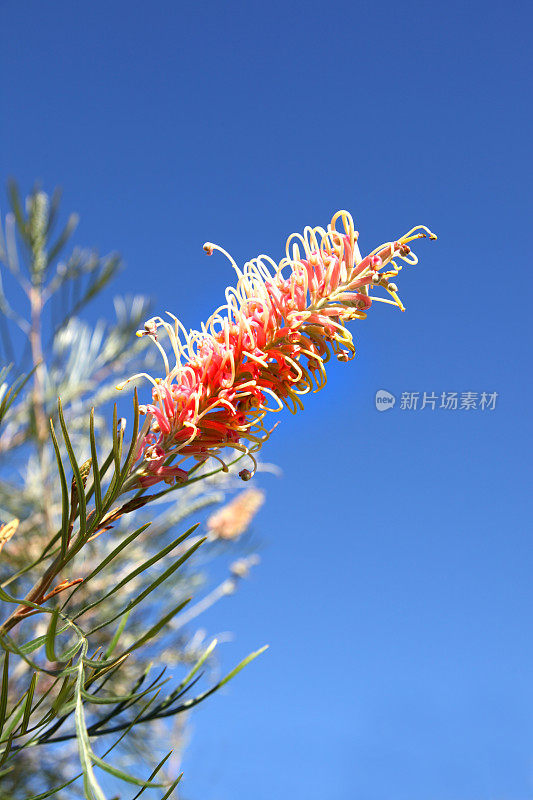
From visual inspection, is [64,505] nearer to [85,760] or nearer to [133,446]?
[133,446]

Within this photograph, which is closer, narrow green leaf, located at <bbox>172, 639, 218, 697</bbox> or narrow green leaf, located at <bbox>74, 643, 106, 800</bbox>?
narrow green leaf, located at <bbox>74, 643, 106, 800</bbox>

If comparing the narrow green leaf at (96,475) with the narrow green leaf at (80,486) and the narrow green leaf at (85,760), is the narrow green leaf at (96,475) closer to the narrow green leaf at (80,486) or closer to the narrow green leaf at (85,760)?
the narrow green leaf at (80,486)

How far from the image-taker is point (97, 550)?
1.91 meters

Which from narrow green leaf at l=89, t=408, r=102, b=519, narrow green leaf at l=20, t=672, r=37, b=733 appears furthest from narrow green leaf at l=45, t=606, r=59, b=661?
narrow green leaf at l=89, t=408, r=102, b=519

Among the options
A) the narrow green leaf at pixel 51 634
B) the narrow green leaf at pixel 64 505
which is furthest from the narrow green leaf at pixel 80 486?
the narrow green leaf at pixel 51 634

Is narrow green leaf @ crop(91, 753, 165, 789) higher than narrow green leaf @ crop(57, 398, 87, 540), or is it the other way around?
narrow green leaf @ crop(57, 398, 87, 540)

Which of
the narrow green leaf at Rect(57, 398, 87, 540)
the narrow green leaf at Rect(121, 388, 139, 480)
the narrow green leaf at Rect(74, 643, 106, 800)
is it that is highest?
the narrow green leaf at Rect(121, 388, 139, 480)

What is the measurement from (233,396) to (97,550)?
1420 millimetres

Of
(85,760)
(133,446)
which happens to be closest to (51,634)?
(85,760)

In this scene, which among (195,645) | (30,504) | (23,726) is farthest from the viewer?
(195,645)

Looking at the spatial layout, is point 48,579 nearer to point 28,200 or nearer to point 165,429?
point 165,429

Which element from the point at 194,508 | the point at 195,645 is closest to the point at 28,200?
the point at 194,508

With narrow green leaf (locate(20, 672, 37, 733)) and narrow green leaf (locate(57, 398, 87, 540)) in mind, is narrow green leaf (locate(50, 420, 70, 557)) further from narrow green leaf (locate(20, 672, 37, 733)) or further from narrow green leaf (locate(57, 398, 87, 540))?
narrow green leaf (locate(20, 672, 37, 733))

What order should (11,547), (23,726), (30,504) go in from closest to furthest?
(23,726) → (11,547) → (30,504)
